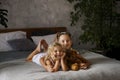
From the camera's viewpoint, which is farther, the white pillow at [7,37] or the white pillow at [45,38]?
the white pillow at [45,38]

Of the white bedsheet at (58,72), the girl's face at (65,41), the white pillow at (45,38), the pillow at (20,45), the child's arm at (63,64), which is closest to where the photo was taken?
the white bedsheet at (58,72)

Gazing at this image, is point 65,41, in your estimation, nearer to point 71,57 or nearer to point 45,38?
point 71,57

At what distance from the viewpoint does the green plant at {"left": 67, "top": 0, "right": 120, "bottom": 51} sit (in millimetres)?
4520

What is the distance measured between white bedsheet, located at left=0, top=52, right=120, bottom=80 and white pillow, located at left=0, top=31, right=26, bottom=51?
3.22 feet

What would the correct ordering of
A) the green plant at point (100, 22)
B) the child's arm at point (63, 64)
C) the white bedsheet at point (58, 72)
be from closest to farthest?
the white bedsheet at point (58, 72) < the child's arm at point (63, 64) < the green plant at point (100, 22)

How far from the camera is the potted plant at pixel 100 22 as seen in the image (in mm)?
4520

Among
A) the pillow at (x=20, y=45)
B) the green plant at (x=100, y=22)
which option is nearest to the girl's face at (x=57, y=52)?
the pillow at (x=20, y=45)

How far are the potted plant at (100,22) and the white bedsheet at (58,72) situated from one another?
5.46ft

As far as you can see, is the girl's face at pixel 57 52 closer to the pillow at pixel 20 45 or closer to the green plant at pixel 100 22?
the pillow at pixel 20 45

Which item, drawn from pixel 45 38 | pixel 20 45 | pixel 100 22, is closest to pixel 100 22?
pixel 100 22

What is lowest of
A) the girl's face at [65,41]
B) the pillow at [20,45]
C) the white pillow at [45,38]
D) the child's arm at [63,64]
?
the child's arm at [63,64]

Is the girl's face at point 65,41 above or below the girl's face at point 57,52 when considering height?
above

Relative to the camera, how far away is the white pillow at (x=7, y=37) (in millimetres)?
3939

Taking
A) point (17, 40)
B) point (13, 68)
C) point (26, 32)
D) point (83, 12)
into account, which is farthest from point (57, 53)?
point (83, 12)
